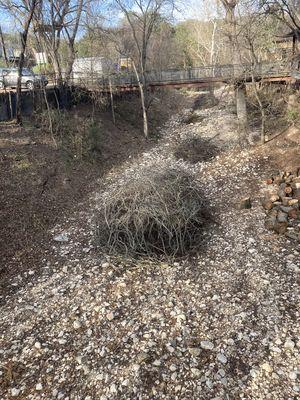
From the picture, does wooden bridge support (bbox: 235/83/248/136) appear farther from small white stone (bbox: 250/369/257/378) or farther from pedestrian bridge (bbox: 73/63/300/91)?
small white stone (bbox: 250/369/257/378)

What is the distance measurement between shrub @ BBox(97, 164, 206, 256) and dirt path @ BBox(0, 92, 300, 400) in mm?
444

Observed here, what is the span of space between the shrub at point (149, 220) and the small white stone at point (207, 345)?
268cm

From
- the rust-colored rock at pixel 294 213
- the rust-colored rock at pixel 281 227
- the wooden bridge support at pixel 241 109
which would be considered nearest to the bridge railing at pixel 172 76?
the wooden bridge support at pixel 241 109

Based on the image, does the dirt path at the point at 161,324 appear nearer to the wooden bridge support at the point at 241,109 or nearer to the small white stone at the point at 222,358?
the small white stone at the point at 222,358

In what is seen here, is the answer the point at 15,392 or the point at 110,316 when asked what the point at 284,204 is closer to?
the point at 110,316

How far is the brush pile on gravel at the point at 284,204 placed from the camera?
30.3ft

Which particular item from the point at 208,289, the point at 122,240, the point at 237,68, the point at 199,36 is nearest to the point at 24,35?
the point at 237,68

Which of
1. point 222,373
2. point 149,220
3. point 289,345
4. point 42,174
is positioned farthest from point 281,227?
point 42,174

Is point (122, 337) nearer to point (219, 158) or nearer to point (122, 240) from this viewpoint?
point (122, 240)

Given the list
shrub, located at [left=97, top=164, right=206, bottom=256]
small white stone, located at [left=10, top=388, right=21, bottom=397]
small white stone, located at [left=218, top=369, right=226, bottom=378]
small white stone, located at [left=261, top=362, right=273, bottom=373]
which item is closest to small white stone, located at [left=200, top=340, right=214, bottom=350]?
small white stone, located at [left=218, top=369, right=226, bottom=378]

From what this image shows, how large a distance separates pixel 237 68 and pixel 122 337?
15.2 m

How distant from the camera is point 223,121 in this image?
19609 mm

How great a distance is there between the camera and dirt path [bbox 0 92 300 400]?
5484 mm

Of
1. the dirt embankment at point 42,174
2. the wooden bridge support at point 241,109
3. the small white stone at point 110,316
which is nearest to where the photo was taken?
the small white stone at point 110,316
